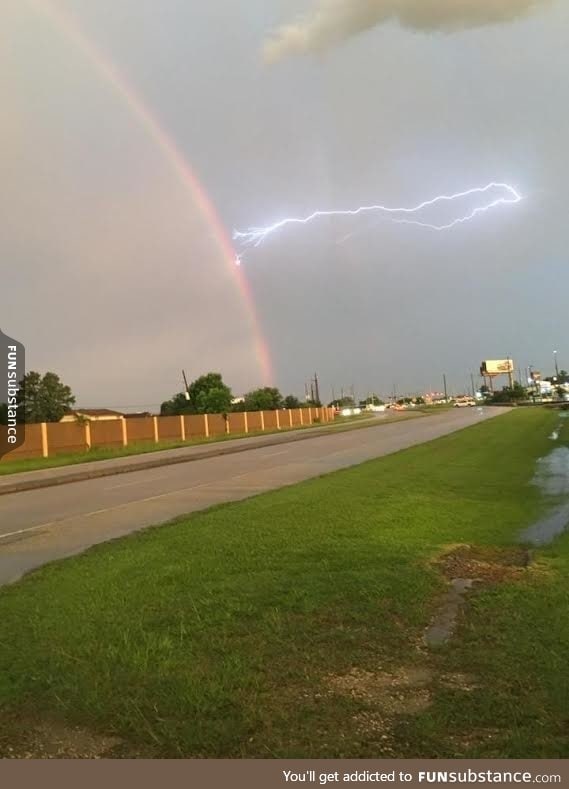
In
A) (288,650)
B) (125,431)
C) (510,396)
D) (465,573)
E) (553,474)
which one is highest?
(510,396)

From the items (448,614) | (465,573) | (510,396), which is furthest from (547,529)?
(510,396)

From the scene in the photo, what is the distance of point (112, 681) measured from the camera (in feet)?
14.3

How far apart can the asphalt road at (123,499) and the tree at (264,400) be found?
6912 centimetres

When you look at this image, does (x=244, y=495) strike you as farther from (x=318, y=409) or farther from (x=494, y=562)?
(x=318, y=409)

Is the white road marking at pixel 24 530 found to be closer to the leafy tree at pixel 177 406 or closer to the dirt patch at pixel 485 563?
the dirt patch at pixel 485 563

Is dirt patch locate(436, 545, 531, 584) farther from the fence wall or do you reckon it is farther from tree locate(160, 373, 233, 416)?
tree locate(160, 373, 233, 416)

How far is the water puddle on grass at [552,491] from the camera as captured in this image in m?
9.54

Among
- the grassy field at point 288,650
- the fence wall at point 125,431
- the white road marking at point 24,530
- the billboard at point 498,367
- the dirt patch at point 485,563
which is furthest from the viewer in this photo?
the billboard at point 498,367

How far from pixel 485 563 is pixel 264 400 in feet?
296

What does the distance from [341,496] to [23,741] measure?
9.85 meters

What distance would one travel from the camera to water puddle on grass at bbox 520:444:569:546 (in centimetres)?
954

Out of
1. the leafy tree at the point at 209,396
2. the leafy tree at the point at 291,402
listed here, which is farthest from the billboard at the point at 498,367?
the leafy tree at the point at 209,396

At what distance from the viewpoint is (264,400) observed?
97875mm

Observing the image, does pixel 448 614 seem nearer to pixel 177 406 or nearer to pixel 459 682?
pixel 459 682
